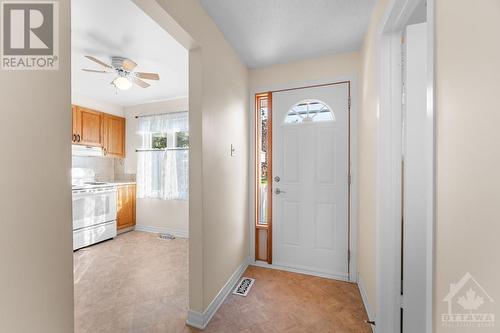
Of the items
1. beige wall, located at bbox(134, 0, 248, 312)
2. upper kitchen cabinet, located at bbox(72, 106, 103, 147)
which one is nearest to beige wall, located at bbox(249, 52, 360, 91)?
beige wall, located at bbox(134, 0, 248, 312)

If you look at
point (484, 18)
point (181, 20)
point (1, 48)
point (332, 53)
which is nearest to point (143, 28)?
point (181, 20)

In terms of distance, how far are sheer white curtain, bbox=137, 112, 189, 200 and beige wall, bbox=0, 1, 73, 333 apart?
9.87ft

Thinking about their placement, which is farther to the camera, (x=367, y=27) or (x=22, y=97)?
(x=367, y=27)

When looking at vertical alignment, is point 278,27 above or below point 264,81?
above

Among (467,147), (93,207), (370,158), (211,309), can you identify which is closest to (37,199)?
(467,147)

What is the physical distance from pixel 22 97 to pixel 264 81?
2.36m

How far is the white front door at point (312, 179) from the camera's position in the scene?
2.40m

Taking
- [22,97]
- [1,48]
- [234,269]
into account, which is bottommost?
[234,269]

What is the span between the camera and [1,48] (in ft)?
2.11

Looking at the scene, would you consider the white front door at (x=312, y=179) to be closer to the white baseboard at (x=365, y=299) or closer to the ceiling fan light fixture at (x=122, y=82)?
the white baseboard at (x=365, y=299)

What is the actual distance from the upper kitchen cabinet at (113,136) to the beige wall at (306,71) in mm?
2996

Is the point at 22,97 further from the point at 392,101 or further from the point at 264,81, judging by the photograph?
the point at 264,81

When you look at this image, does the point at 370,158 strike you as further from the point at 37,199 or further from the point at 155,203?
the point at 155,203

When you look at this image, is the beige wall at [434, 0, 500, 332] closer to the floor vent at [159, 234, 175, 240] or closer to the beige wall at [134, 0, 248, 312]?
the beige wall at [134, 0, 248, 312]
